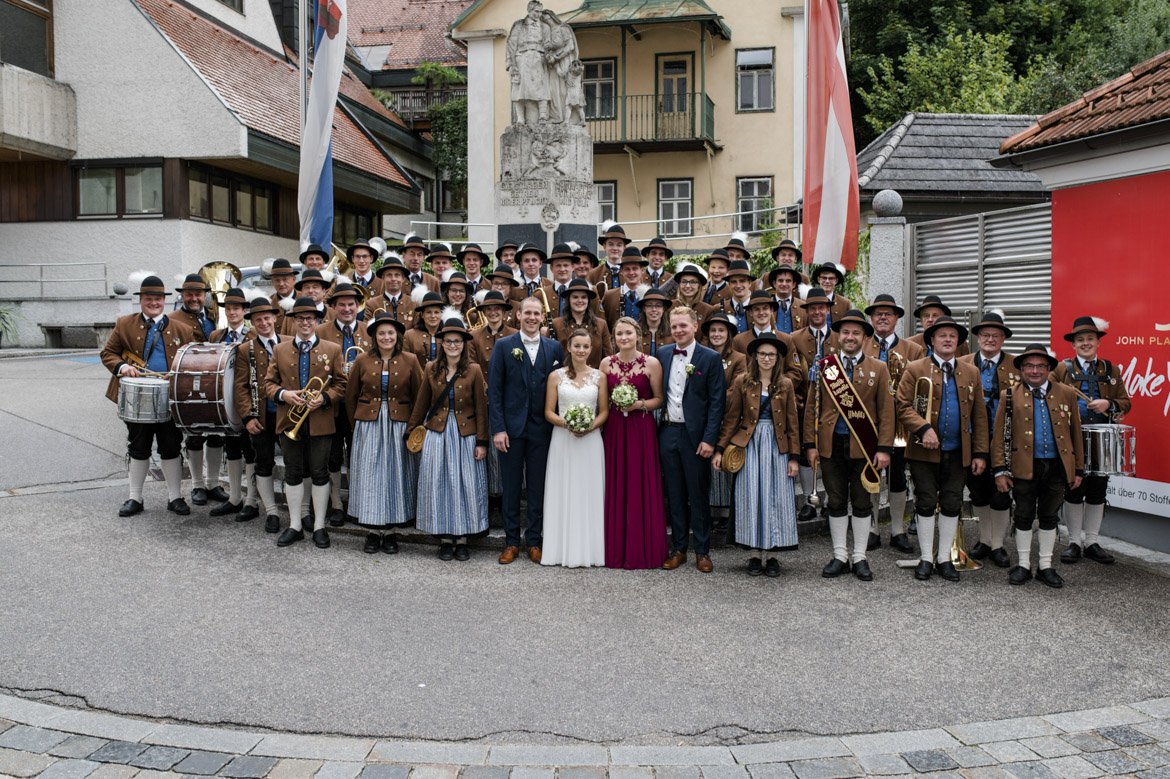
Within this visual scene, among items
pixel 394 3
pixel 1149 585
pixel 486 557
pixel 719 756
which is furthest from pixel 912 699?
pixel 394 3

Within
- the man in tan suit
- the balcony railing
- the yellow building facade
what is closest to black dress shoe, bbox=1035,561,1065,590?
the man in tan suit

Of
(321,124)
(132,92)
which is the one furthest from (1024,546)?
(132,92)

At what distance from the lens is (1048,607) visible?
6.88 metres

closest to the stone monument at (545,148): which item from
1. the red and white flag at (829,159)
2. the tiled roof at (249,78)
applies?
the red and white flag at (829,159)

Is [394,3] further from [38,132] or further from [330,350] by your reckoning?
[330,350]

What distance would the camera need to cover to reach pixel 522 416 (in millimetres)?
8062

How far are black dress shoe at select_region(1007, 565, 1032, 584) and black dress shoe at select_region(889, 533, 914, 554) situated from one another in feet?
3.25

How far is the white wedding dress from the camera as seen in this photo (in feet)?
25.9

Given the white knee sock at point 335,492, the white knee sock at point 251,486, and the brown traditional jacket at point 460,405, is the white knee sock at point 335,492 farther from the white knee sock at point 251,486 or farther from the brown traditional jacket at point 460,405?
the brown traditional jacket at point 460,405

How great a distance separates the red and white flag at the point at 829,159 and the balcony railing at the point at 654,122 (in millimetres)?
19102

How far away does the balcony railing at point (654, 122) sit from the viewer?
30.1 m

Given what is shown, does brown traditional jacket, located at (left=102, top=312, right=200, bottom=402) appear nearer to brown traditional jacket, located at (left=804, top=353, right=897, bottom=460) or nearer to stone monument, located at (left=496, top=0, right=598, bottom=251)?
brown traditional jacket, located at (left=804, top=353, right=897, bottom=460)

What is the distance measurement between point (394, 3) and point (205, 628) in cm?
4333

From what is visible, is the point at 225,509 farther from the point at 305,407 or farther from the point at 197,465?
the point at 305,407
